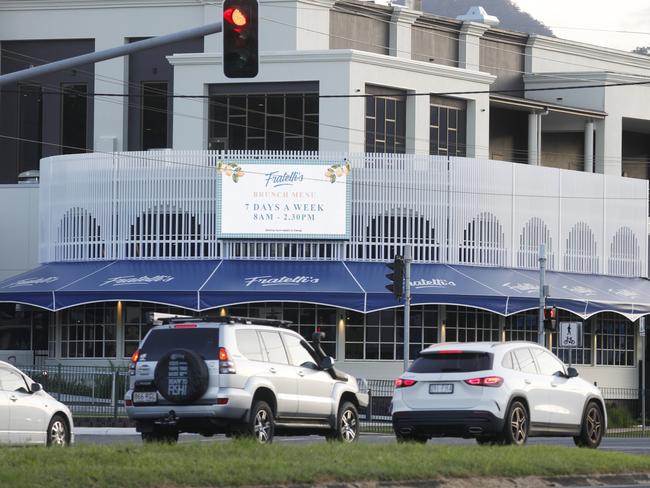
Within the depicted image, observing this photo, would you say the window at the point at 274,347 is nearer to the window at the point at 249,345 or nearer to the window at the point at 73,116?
the window at the point at 249,345

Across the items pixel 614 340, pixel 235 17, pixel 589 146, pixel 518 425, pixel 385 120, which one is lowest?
pixel 614 340

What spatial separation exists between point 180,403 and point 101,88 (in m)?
36.3

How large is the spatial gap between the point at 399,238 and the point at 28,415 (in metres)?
25.9

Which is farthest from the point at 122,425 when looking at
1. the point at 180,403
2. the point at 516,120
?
the point at 516,120

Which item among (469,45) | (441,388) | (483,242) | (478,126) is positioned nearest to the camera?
(441,388)

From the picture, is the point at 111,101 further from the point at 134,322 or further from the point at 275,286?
the point at 275,286

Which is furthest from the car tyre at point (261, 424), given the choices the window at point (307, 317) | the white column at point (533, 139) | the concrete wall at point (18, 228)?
the white column at point (533, 139)

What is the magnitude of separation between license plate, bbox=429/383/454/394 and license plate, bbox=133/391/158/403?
4165 mm

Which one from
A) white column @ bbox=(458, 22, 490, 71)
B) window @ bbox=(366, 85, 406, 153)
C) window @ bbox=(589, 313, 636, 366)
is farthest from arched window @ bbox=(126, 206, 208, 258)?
white column @ bbox=(458, 22, 490, 71)

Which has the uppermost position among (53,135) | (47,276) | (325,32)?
(325,32)

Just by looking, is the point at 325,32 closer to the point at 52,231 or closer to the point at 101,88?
the point at 101,88

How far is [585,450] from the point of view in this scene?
22.0m

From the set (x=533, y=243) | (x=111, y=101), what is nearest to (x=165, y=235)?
(x=111, y=101)

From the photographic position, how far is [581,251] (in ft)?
169
